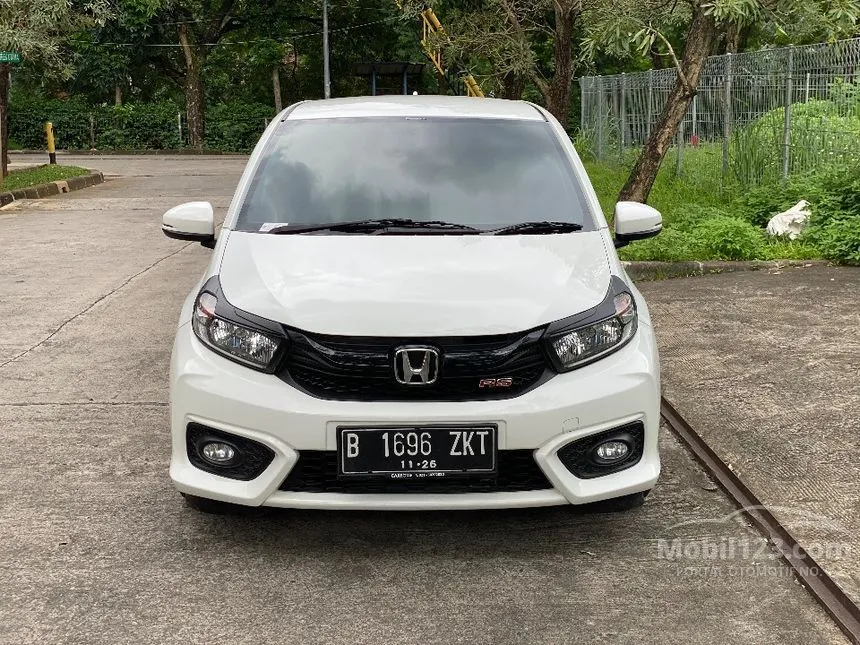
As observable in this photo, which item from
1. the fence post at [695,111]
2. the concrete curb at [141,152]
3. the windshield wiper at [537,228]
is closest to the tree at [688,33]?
the fence post at [695,111]

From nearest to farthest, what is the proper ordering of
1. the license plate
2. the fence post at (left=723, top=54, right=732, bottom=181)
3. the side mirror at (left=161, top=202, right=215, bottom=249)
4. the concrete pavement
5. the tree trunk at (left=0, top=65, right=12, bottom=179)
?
the license plate < the concrete pavement < the side mirror at (left=161, top=202, right=215, bottom=249) < the fence post at (left=723, top=54, right=732, bottom=181) < the tree trunk at (left=0, top=65, right=12, bottom=179)

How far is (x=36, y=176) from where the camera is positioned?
21578 millimetres

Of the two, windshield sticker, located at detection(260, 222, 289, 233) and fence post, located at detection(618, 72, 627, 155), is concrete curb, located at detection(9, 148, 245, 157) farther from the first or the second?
windshield sticker, located at detection(260, 222, 289, 233)

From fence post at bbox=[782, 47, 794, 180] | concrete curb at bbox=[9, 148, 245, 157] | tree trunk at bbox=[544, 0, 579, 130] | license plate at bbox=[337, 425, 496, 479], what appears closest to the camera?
license plate at bbox=[337, 425, 496, 479]

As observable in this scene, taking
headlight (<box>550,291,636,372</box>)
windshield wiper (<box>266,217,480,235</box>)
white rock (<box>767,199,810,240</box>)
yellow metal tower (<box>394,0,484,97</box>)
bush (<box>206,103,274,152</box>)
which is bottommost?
bush (<box>206,103,274,152</box>)

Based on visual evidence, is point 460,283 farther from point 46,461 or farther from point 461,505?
point 46,461

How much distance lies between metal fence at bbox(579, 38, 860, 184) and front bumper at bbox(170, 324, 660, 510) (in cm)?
769

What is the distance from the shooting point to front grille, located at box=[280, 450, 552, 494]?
11.3 ft

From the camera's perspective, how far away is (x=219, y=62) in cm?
A: 5022

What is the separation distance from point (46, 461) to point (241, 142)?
129 ft

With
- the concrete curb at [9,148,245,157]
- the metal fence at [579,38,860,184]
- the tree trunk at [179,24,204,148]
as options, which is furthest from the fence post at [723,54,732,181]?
the tree trunk at [179,24,204,148]

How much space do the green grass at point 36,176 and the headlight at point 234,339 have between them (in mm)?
16178

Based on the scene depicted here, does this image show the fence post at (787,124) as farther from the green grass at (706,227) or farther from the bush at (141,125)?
the bush at (141,125)

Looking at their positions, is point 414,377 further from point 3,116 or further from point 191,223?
point 3,116
